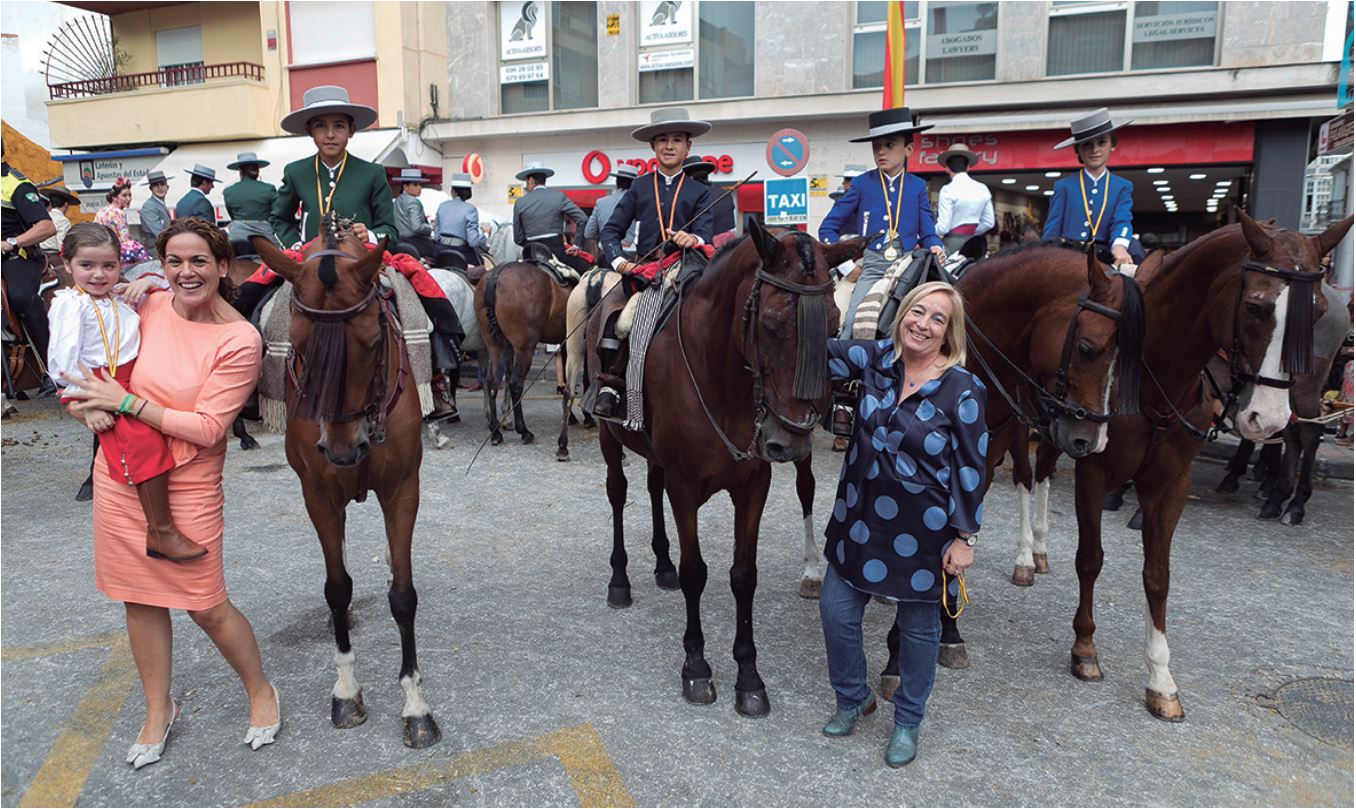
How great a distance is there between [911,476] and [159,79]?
24.1 meters

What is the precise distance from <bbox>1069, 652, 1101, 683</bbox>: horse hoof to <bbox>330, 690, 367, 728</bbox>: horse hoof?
3.39 meters

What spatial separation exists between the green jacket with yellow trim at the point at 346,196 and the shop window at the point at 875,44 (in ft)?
42.9

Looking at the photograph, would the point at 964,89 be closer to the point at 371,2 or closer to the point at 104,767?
the point at 371,2

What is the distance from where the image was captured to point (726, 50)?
55.5 ft

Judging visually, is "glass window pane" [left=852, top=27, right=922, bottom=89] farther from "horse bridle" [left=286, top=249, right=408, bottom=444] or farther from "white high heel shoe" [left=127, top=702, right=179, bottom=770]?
"white high heel shoe" [left=127, top=702, right=179, bottom=770]

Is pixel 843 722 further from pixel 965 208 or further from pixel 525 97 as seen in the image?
pixel 525 97

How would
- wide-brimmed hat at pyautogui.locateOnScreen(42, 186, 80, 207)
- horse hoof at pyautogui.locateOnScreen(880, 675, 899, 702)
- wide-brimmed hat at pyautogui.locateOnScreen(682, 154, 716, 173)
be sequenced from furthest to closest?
wide-brimmed hat at pyautogui.locateOnScreen(42, 186, 80, 207) → wide-brimmed hat at pyautogui.locateOnScreen(682, 154, 716, 173) → horse hoof at pyautogui.locateOnScreen(880, 675, 899, 702)

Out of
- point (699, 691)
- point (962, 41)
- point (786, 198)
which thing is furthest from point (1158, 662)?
point (962, 41)

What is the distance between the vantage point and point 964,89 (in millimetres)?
14844

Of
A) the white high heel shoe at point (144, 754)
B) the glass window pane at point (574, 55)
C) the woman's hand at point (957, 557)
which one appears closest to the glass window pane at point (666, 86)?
the glass window pane at point (574, 55)

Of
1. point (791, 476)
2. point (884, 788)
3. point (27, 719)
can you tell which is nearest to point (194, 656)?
point (27, 719)

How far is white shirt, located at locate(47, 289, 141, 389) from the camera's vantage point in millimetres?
2971

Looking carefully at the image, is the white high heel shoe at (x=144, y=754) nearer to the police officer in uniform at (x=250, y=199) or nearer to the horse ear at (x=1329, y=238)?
the horse ear at (x=1329, y=238)

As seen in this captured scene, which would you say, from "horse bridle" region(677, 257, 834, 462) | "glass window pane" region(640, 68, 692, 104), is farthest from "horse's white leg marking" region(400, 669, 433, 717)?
"glass window pane" region(640, 68, 692, 104)
